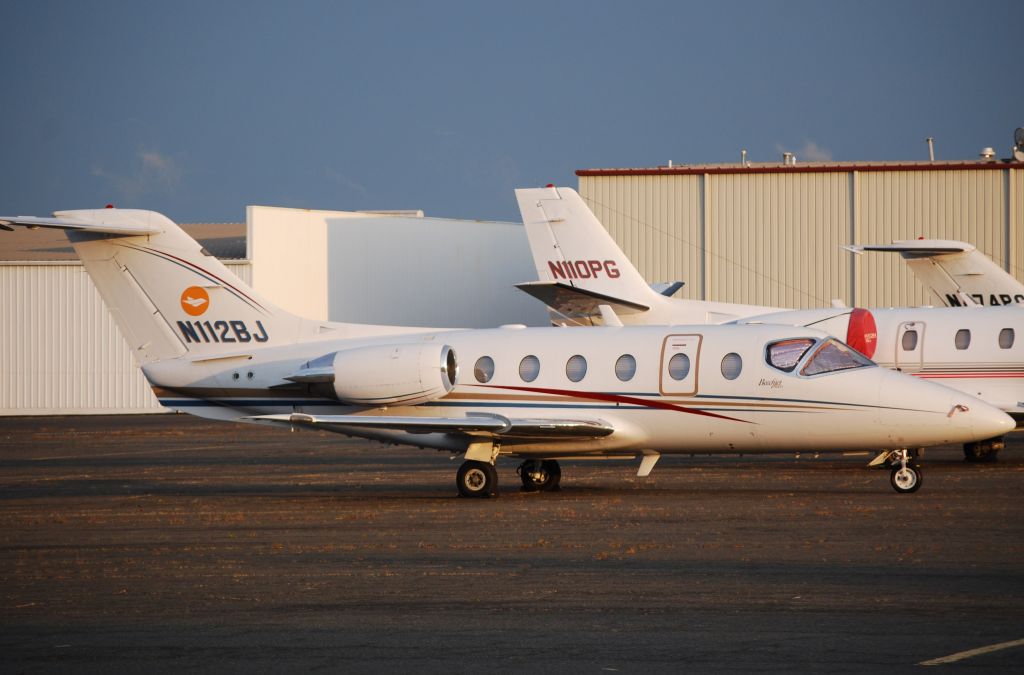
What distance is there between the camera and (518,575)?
12.8m

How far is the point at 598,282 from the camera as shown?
122 ft

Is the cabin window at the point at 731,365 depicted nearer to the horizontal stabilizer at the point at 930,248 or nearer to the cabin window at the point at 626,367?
the cabin window at the point at 626,367

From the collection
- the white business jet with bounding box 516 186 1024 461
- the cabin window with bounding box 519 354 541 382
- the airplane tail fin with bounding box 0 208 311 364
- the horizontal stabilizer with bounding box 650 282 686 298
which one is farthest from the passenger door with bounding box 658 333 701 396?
the horizontal stabilizer with bounding box 650 282 686 298

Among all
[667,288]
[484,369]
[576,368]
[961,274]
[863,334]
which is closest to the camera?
[576,368]

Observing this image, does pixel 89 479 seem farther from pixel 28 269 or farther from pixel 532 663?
pixel 28 269

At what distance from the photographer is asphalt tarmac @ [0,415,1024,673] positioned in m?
9.46

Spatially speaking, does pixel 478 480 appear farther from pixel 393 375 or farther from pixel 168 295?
pixel 168 295

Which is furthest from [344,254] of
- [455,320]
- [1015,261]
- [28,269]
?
[1015,261]

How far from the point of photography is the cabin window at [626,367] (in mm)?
20219

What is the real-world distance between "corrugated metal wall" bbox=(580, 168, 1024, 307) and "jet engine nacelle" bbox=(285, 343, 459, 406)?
29430 mm

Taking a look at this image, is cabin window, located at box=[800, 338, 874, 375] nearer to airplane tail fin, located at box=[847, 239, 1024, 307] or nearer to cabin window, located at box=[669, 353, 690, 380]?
cabin window, located at box=[669, 353, 690, 380]

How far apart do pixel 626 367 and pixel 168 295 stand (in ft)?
23.5

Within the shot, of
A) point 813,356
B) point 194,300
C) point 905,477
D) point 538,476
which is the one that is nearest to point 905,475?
point 905,477

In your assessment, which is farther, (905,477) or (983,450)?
(983,450)
